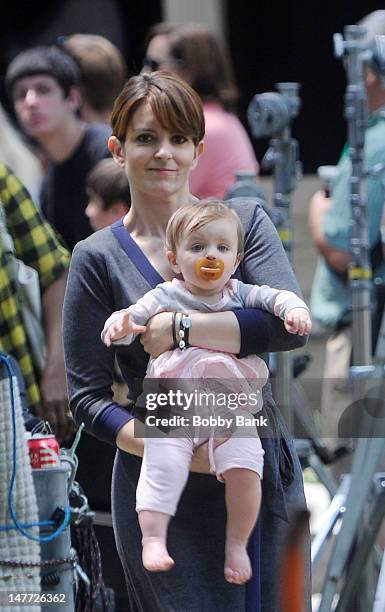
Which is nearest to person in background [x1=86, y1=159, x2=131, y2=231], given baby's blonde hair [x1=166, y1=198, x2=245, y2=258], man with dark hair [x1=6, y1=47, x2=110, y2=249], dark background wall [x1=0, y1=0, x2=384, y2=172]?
man with dark hair [x1=6, y1=47, x2=110, y2=249]

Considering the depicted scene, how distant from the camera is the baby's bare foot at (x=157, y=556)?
3312 mm

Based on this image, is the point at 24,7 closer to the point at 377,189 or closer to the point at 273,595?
the point at 377,189

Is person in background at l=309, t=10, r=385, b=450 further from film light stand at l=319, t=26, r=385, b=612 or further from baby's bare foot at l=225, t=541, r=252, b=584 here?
baby's bare foot at l=225, t=541, r=252, b=584

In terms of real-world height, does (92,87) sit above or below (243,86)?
above

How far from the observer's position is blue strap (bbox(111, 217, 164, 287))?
11.3 feet

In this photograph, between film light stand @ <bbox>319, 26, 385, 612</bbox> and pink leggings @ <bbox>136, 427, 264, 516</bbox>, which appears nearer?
pink leggings @ <bbox>136, 427, 264, 516</bbox>

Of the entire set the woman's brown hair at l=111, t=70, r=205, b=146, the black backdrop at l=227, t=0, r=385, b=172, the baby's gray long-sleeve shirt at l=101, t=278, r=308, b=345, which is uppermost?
the woman's brown hair at l=111, t=70, r=205, b=146

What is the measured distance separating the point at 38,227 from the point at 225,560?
5.79ft

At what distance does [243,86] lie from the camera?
1079 centimetres

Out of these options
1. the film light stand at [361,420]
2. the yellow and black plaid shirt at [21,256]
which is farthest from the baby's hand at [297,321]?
the yellow and black plaid shirt at [21,256]

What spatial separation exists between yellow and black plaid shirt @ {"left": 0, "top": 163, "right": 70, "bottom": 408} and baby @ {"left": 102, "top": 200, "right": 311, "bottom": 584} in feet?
4.50

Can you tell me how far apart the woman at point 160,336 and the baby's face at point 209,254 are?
3.1 inches

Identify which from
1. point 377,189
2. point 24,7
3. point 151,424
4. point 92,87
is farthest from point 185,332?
point 24,7

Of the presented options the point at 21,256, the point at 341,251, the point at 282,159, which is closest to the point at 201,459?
the point at 21,256
